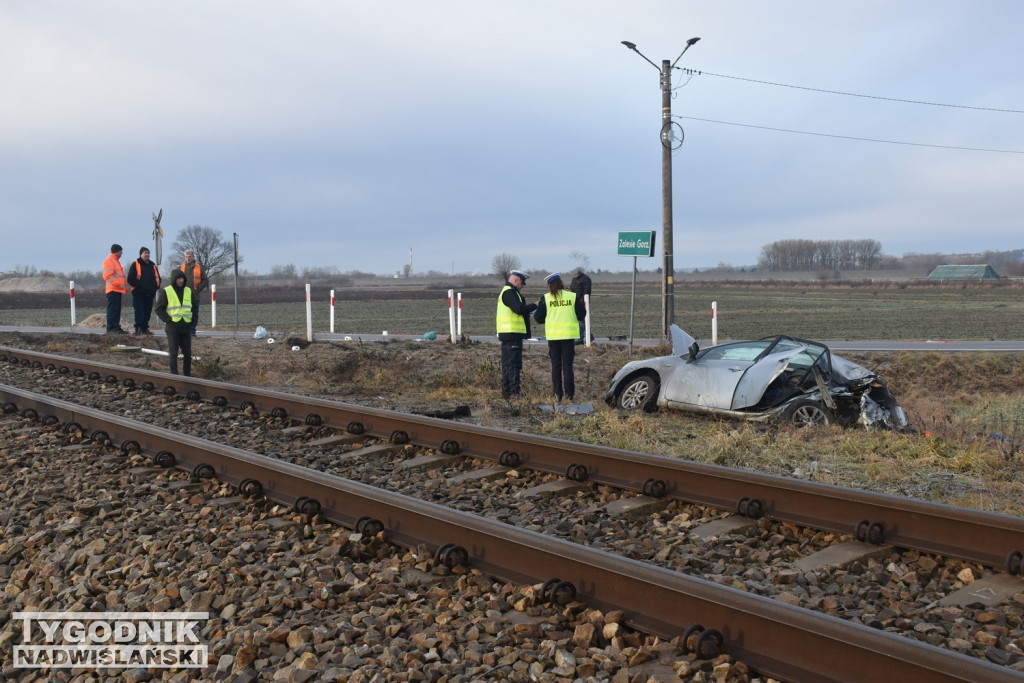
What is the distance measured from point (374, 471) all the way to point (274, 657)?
362 cm

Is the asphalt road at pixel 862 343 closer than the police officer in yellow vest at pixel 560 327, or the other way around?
the police officer in yellow vest at pixel 560 327

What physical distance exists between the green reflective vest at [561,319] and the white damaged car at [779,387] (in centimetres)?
193

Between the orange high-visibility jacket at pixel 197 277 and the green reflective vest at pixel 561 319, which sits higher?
the orange high-visibility jacket at pixel 197 277

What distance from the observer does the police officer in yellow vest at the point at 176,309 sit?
13336 millimetres

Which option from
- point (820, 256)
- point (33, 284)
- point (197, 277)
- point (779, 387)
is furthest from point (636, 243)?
point (820, 256)

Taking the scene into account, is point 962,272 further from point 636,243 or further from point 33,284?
point 636,243

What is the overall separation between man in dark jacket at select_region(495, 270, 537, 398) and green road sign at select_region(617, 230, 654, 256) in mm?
6287

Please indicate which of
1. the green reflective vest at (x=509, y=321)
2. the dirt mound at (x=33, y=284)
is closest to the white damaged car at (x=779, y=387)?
the green reflective vest at (x=509, y=321)

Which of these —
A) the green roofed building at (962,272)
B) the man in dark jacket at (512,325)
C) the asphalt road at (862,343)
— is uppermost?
the green roofed building at (962,272)

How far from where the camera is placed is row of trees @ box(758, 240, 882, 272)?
156625mm

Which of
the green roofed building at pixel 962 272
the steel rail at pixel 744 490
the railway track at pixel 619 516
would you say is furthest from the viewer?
the green roofed building at pixel 962 272

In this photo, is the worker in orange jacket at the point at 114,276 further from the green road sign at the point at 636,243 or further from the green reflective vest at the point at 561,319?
the green reflective vest at the point at 561,319

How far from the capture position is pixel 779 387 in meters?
10.2

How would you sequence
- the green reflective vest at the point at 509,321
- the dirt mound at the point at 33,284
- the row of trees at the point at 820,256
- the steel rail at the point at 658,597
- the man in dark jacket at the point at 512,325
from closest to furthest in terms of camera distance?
1. the steel rail at the point at 658,597
2. the man in dark jacket at the point at 512,325
3. the green reflective vest at the point at 509,321
4. the dirt mound at the point at 33,284
5. the row of trees at the point at 820,256
